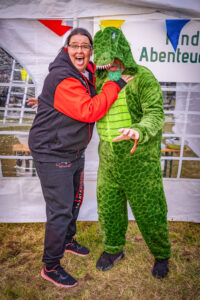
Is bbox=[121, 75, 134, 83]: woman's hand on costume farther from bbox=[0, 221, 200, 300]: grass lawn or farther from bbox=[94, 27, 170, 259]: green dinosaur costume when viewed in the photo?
bbox=[0, 221, 200, 300]: grass lawn

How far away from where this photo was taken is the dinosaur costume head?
5.16 ft

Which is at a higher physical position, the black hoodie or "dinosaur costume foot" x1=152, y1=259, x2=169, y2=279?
the black hoodie

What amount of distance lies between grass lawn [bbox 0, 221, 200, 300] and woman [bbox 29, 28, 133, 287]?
19 centimetres

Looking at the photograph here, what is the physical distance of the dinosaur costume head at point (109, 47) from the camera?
1572 millimetres

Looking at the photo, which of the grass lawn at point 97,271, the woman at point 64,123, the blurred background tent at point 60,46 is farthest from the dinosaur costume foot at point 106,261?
the blurred background tent at point 60,46

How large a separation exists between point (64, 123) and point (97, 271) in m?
1.29

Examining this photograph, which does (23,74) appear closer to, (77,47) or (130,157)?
(77,47)

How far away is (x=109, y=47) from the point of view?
5.16 ft

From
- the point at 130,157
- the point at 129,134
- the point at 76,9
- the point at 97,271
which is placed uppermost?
the point at 76,9

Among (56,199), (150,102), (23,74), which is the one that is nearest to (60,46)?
(23,74)

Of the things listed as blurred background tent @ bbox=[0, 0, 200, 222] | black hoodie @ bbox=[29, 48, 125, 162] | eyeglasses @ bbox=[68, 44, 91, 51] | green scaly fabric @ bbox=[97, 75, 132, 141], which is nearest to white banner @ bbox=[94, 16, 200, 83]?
blurred background tent @ bbox=[0, 0, 200, 222]

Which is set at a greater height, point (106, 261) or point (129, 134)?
point (129, 134)

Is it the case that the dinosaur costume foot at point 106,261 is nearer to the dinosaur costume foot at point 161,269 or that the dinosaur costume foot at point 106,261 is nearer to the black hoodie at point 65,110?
the dinosaur costume foot at point 161,269

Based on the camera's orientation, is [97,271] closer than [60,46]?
Yes
